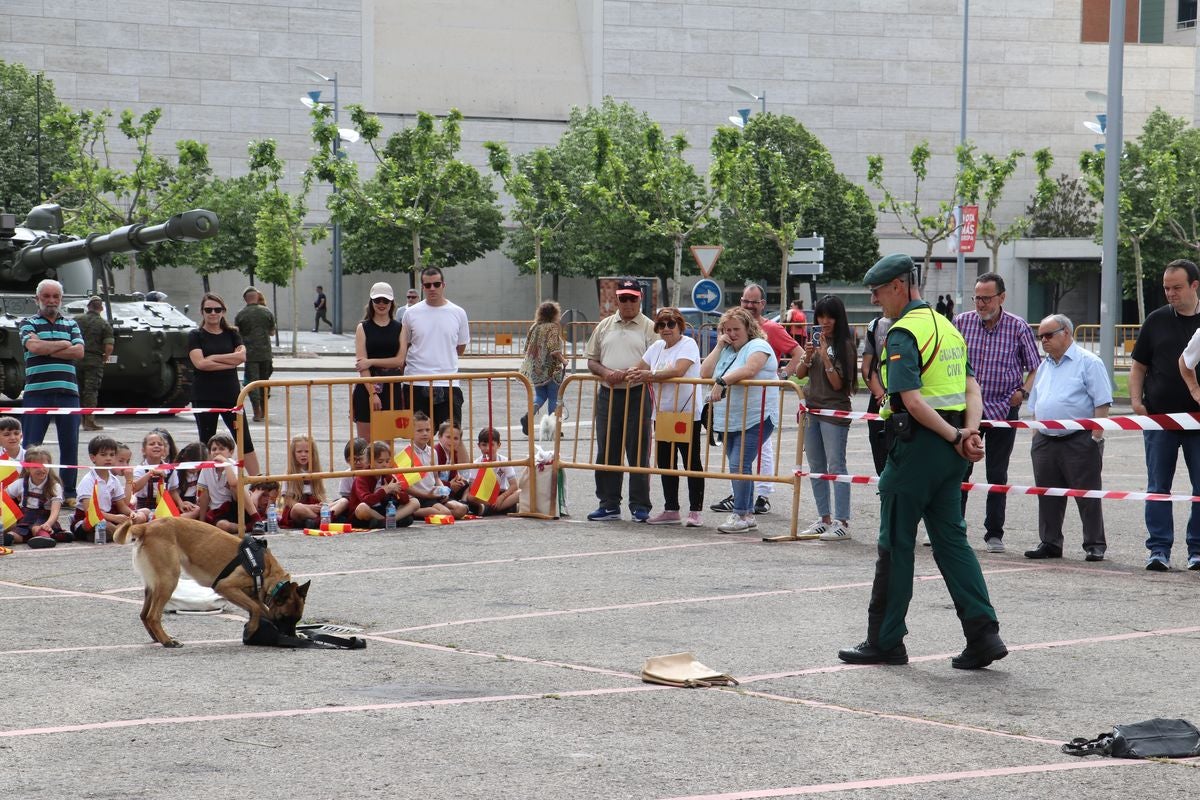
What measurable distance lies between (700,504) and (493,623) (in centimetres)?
426

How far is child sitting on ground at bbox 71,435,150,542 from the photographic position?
11.1 m

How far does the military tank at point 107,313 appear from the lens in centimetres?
2084

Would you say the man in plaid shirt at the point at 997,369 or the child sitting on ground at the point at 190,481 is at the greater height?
the man in plaid shirt at the point at 997,369

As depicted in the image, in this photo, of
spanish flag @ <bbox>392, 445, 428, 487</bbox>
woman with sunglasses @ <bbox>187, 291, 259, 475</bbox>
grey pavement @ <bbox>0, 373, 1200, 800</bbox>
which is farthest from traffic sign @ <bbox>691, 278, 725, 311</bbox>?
grey pavement @ <bbox>0, 373, 1200, 800</bbox>

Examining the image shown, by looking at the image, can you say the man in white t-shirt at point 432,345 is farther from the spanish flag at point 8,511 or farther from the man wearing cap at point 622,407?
the spanish flag at point 8,511

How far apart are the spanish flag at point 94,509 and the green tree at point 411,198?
32.8m

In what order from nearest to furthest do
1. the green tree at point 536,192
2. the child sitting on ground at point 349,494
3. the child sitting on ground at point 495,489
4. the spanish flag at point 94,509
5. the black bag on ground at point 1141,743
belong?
the black bag on ground at point 1141,743, the spanish flag at point 94,509, the child sitting on ground at point 349,494, the child sitting on ground at point 495,489, the green tree at point 536,192

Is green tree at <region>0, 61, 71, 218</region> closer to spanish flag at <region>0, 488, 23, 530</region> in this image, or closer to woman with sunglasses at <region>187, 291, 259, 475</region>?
woman with sunglasses at <region>187, 291, 259, 475</region>

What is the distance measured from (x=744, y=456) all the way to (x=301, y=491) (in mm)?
3391

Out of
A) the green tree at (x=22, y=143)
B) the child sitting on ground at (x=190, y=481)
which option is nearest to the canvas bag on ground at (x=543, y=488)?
the child sitting on ground at (x=190, y=481)

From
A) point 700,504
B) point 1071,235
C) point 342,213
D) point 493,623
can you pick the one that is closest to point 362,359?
point 700,504

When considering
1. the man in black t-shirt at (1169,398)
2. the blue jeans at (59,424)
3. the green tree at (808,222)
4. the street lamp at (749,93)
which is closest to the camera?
the man in black t-shirt at (1169,398)

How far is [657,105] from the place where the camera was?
69.3 metres

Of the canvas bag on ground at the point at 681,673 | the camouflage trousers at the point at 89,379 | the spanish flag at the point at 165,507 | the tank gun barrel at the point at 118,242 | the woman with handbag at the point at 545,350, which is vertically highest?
the tank gun barrel at the point at 118,242
